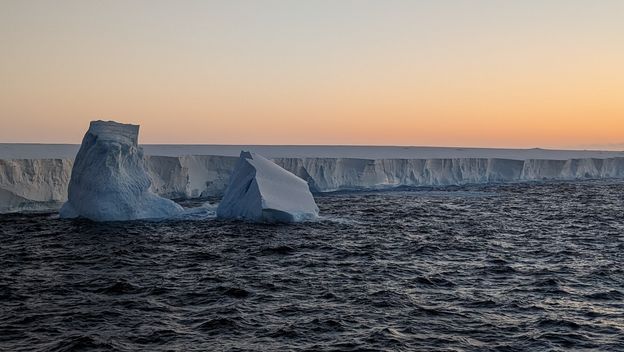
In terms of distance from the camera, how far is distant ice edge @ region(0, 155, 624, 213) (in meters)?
26.0

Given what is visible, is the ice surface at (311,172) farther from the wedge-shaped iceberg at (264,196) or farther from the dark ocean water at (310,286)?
the wedge-shaped iceberg at (264,196)

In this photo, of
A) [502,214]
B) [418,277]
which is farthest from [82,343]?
[502,214]

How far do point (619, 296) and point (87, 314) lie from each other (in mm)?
9950

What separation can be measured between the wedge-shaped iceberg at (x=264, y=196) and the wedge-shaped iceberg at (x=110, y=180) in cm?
251

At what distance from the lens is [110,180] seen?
22.7 meters

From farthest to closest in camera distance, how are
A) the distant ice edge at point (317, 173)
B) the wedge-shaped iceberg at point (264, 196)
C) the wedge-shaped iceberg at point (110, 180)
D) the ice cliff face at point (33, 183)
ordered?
the distant ice edge at point (317, 173) → the ice cliff face at point (33, 183) → the wedge-shaped iceberg at point (110, 180) → the wedge-shaped iceberg at point (264, 196)

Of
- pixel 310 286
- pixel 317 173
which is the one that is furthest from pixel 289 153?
pixel 310 286

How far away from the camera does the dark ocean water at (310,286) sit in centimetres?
905

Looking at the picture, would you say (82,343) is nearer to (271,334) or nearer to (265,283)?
(271,334)

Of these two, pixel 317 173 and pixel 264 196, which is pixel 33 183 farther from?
pixel 317 173

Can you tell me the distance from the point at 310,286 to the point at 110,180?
12.9 m

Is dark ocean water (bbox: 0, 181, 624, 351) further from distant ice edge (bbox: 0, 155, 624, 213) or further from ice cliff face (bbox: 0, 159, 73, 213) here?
distant ice edge (bbox: 0, 155, 624, 213)

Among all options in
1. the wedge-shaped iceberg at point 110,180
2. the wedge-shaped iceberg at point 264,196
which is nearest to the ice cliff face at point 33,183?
the wedge-shaped iceberg at point 110,180

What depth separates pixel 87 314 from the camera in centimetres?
1024
